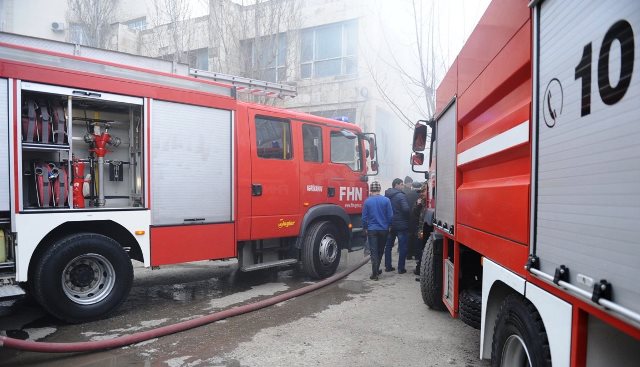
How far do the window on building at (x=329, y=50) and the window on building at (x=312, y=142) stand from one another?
9.53 metres

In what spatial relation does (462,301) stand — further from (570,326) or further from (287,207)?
(287,207)

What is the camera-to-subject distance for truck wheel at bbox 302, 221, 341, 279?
7.09m

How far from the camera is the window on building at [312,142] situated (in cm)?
722

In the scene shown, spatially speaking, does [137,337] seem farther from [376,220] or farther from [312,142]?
[376,220]

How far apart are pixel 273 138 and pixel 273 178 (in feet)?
2.08

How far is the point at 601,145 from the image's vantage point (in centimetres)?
153

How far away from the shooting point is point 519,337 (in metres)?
2.33

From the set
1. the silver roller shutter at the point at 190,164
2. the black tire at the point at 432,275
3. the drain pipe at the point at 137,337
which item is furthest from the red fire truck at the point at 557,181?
the silver roller shutter at the point at 190,164

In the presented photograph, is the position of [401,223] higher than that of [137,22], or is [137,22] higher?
[137,22]

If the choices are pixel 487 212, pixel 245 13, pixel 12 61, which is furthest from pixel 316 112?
pixel 487 212

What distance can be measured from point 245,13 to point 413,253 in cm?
1135

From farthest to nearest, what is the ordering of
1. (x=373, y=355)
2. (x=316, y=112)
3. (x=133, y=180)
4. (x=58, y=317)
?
(x=316, y=112), (x=133, y=180), (x=58, y=317), (x=373, y=355)

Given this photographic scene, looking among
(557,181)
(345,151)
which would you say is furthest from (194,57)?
(557,181)

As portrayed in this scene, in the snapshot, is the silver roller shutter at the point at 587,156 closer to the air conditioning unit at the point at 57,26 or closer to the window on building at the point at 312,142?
the window on building at the point at 312,142
